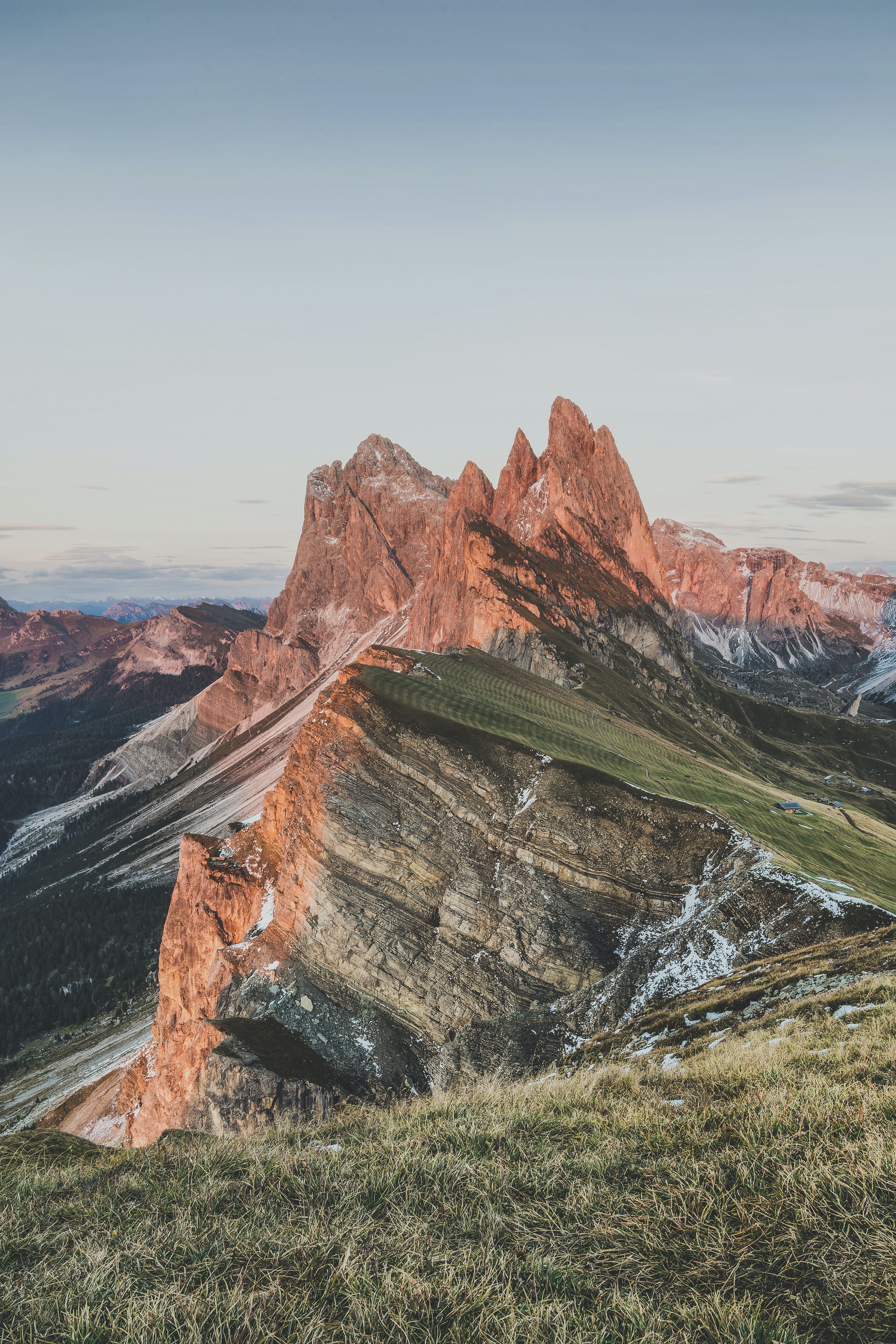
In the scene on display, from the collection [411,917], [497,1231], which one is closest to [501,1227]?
[497,1231]

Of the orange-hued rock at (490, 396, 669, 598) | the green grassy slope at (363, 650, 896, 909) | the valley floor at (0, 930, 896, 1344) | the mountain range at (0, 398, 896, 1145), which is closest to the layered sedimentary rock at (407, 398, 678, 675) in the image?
the orange-hued rock at (490, 396, 669, 598)

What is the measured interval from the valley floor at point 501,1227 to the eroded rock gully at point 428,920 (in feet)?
86.7

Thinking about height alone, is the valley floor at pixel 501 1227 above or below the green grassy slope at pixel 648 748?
above

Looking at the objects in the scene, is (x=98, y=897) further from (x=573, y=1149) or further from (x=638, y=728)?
(x=573, y=1149)

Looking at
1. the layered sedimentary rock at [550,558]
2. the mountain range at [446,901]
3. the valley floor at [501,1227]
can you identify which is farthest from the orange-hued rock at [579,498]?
the valley floor at [501,1227]

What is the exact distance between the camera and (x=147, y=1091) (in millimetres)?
43750

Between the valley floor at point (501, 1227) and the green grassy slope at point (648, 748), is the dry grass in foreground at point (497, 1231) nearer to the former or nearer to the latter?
the valley floor at point (501, 1227)

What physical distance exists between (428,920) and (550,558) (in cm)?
11004

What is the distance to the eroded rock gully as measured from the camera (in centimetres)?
3319

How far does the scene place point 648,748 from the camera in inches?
2606

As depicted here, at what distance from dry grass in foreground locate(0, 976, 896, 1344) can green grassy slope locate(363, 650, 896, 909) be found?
108 feet

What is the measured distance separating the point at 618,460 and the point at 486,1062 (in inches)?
6750

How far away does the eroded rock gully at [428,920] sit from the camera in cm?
3319

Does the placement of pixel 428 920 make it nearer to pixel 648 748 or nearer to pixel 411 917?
pixel 411 917
